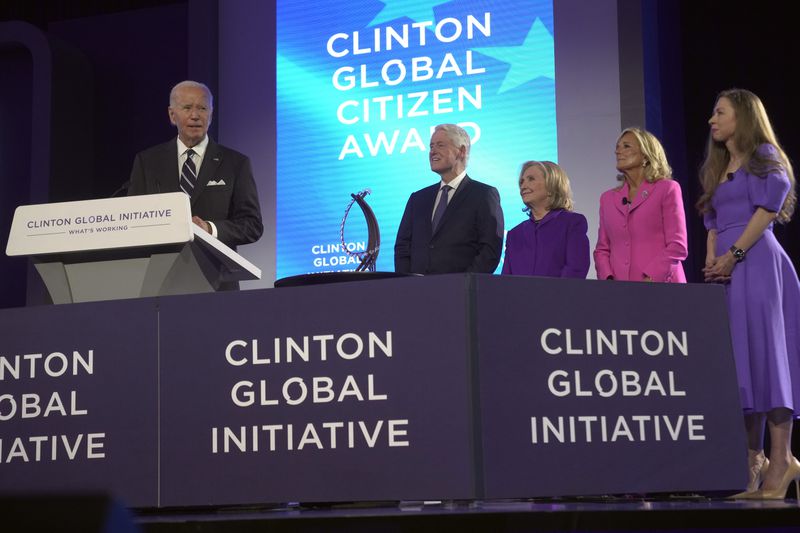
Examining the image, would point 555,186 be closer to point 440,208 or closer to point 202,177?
point 440,208

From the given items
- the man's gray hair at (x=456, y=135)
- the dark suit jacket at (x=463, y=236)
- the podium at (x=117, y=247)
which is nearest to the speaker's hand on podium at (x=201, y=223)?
the podium at (x=117, y=247)

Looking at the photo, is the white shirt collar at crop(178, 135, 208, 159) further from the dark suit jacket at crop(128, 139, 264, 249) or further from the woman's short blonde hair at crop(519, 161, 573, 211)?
the woman's short blonde hair at crop(519, 161, 573, 211)

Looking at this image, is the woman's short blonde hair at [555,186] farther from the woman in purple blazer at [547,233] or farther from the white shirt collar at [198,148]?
the white shirt collar at [198,148]

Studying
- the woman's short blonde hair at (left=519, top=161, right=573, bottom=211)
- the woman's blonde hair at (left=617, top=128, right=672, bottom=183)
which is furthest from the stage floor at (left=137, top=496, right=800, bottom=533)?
the woman's short blonde hair at (left=519, top=161, right=573, bottom=211)

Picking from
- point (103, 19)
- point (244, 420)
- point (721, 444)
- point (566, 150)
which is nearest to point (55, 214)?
point (244, 420)

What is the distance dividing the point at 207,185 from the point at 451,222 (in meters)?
1.20

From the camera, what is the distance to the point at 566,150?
5215 millimetres

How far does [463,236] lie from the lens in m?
4.00

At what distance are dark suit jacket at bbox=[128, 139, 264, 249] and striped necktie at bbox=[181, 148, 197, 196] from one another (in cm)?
2

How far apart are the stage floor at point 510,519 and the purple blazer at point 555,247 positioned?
6.83ft

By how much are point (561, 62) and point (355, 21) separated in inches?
46.9

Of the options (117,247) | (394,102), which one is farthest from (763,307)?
(394,102)

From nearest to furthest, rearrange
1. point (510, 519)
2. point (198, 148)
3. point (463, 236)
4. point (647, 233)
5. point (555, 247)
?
1. point (510, 519)
2. point (198, 148)
3. point (647, 233)
4. point (555, 247)
5. point (463, 236)

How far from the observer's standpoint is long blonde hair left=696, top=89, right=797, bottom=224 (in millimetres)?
3186
